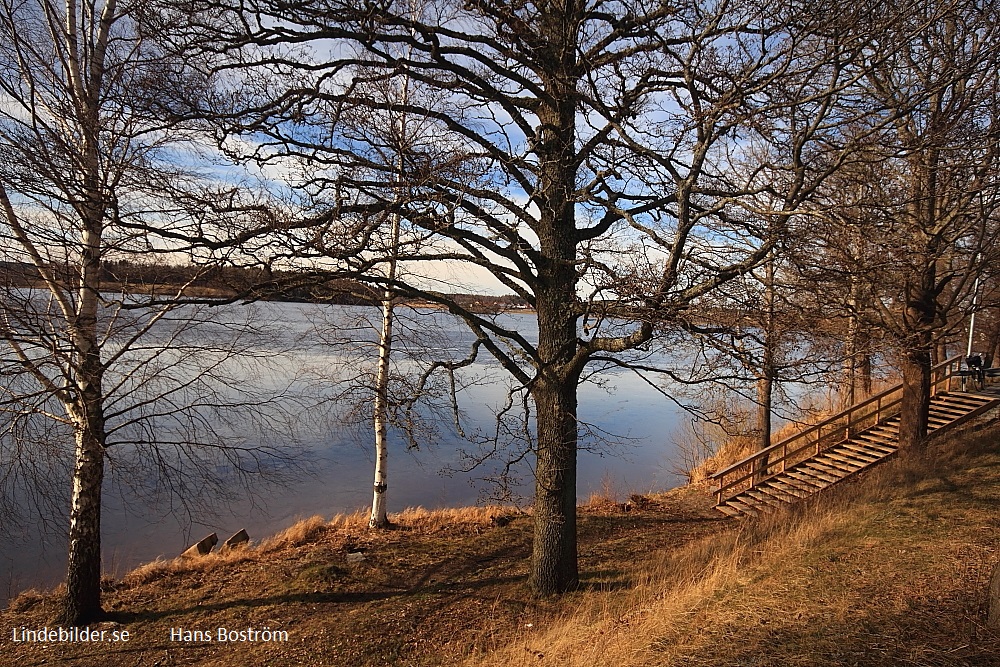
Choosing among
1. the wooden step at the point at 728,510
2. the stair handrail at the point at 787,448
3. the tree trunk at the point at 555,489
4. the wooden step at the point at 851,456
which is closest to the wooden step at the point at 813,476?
the stair handrail at the point at 787,448

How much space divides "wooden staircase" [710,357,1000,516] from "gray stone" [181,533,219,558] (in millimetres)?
10578

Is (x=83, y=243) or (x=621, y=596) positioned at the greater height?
(x=83, y=243)

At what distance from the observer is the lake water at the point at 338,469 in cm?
980

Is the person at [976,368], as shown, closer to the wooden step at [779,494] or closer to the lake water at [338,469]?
the wooden step at [779,494]

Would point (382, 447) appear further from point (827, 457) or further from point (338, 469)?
point (827, 457)

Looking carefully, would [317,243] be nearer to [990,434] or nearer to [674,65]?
[674,65]

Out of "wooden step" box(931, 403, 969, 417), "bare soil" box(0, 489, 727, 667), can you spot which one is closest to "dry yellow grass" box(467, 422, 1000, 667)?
"bare soil" box(0, 489, 727, 667)

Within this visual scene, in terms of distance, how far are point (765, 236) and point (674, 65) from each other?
2384mm

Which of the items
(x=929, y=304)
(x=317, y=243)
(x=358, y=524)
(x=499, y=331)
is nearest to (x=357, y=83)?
(x=317, y=243)

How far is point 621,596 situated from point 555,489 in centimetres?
155

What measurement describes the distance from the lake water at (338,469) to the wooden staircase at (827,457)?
2984 millimetres

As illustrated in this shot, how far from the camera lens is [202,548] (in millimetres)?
10438

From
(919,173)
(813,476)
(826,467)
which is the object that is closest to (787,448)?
(826,467)

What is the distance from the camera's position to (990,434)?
1364cm
